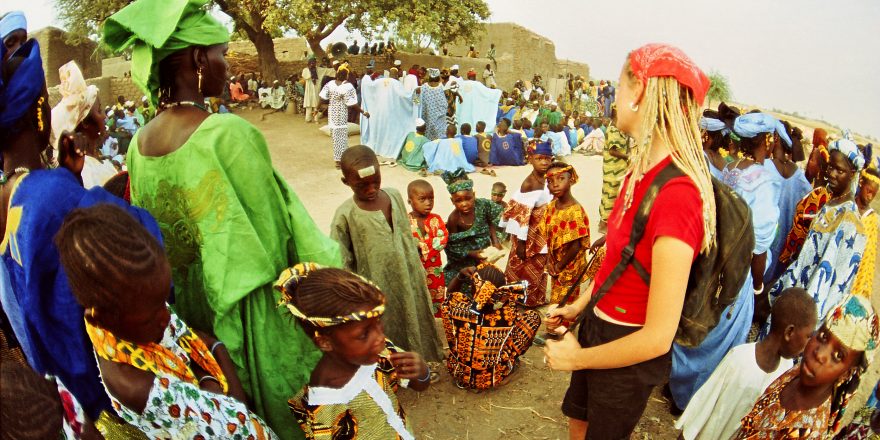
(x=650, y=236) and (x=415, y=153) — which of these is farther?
(x=415, y=153)

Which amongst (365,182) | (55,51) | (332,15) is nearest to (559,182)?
(365,182)

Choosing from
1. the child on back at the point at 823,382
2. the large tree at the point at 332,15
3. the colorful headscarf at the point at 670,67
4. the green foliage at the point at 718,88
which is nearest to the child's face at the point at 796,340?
the child on back at the point at 823,382

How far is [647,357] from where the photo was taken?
1815mm

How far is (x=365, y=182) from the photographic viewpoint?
340cm

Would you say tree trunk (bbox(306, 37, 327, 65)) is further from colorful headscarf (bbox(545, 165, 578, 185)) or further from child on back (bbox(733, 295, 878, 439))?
child on back (bbox(733, 295, 878, 439))

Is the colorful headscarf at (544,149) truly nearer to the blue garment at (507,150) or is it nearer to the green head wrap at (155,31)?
the green head wrap at (155,31)

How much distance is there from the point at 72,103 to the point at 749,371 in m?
3.56

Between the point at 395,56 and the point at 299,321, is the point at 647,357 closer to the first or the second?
the point at 299,321

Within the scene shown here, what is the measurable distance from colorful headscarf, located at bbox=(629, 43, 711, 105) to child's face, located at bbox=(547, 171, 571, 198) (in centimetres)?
265

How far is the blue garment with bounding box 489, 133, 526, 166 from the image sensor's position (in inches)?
458

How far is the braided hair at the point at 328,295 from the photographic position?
6.21 feet

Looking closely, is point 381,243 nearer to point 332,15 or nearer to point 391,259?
point 391,259

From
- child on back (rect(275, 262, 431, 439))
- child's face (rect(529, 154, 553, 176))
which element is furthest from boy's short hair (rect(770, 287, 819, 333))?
child's face (rect(529, 154, 553, 176))

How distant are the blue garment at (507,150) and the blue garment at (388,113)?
1.65 meters
